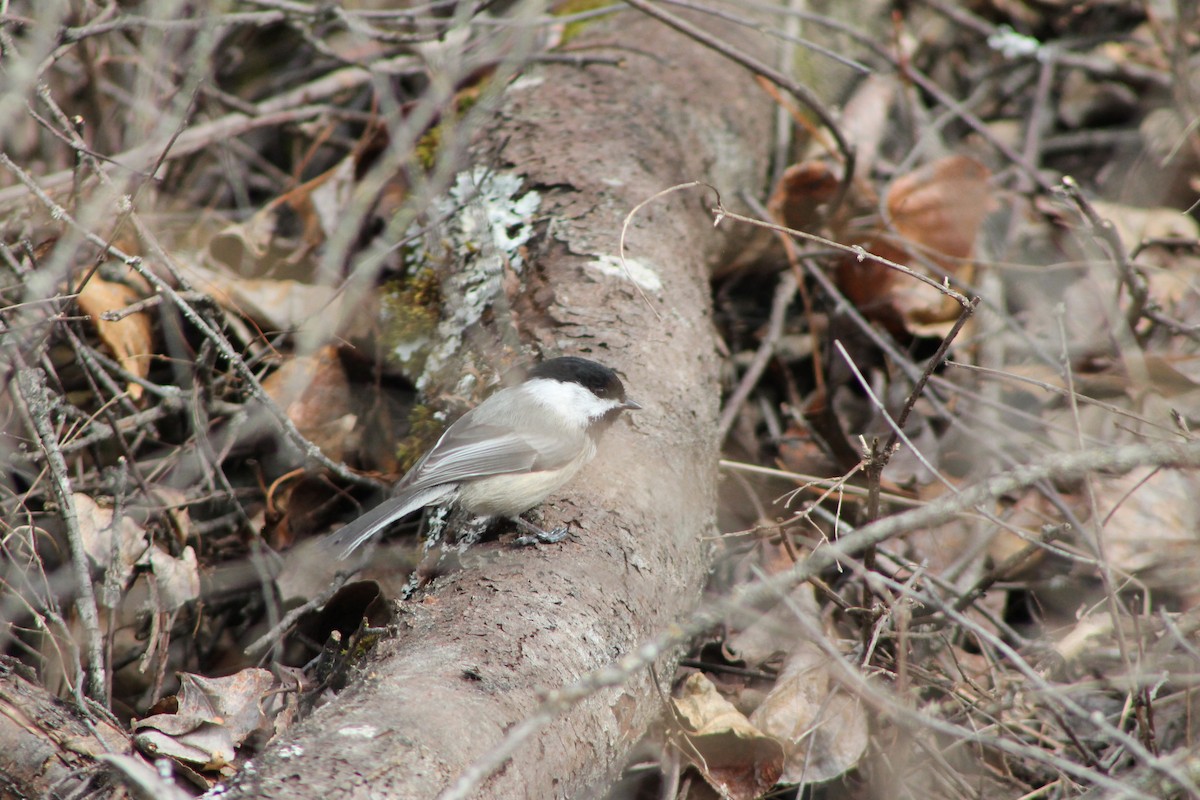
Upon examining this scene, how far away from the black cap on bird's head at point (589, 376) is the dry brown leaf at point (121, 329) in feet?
3.58

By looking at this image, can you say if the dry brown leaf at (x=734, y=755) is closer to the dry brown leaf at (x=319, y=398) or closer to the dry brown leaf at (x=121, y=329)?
the dry brown leaf at (x=319, y=398)

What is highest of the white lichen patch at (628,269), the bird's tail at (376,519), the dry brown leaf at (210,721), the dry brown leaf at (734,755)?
the white lichen patch at (628,269)

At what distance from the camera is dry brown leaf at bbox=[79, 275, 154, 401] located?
99.0 inches

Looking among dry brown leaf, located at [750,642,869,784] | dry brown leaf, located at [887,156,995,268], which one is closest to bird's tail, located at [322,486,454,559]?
dry brown leaf, located at [750,642,869,784]

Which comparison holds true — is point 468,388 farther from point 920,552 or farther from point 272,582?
point 920,552

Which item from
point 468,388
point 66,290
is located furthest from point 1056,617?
point 66,290

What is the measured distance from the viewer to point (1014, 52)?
12.7 feet

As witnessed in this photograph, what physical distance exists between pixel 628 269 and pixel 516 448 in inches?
23.6

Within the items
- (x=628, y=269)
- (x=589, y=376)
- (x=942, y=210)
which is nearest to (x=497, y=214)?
(x=628, y=269)

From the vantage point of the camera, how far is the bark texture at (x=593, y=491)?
1438 mm

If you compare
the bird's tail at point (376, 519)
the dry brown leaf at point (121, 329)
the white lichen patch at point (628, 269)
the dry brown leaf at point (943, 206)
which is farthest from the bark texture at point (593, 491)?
the dry brown leaf at point (121, 329)

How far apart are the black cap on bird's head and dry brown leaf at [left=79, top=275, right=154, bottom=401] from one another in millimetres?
1092

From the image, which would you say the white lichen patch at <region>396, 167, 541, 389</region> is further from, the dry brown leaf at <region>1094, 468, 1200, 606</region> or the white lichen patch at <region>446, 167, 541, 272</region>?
the dry brown leaf at <region>1094, 468, 1200, 606</region>

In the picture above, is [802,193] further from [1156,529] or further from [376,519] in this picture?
[376,519]
